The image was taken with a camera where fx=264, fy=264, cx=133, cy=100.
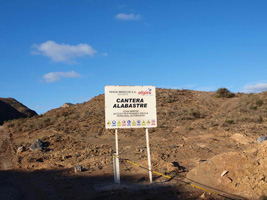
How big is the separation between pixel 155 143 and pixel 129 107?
818cm

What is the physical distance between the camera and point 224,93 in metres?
39.6

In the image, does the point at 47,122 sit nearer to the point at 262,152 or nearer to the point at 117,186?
the point at 117,186

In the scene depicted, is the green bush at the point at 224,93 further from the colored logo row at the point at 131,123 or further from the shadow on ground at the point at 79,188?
the colored logo row at the point at 131,123

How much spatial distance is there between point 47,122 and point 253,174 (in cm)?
2265

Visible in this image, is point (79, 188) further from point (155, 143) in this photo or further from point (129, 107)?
point (155, 143)

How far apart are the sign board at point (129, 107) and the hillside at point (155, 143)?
84.9 inches

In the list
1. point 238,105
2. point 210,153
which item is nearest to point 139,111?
point 210,153

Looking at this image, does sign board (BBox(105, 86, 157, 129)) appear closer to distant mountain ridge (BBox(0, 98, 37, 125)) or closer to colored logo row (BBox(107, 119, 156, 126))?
colored logo row (BBox(107, 119, 156, 126))

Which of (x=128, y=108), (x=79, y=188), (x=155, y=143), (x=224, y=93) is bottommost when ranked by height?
(x=79, y=188)

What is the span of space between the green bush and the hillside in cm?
453

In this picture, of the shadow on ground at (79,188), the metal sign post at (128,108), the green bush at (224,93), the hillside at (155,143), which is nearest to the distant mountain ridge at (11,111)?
the hillside at (155,143)

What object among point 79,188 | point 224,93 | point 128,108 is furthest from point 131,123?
point 224,93

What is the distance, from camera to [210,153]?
44.8ft

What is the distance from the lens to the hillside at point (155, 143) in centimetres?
960
